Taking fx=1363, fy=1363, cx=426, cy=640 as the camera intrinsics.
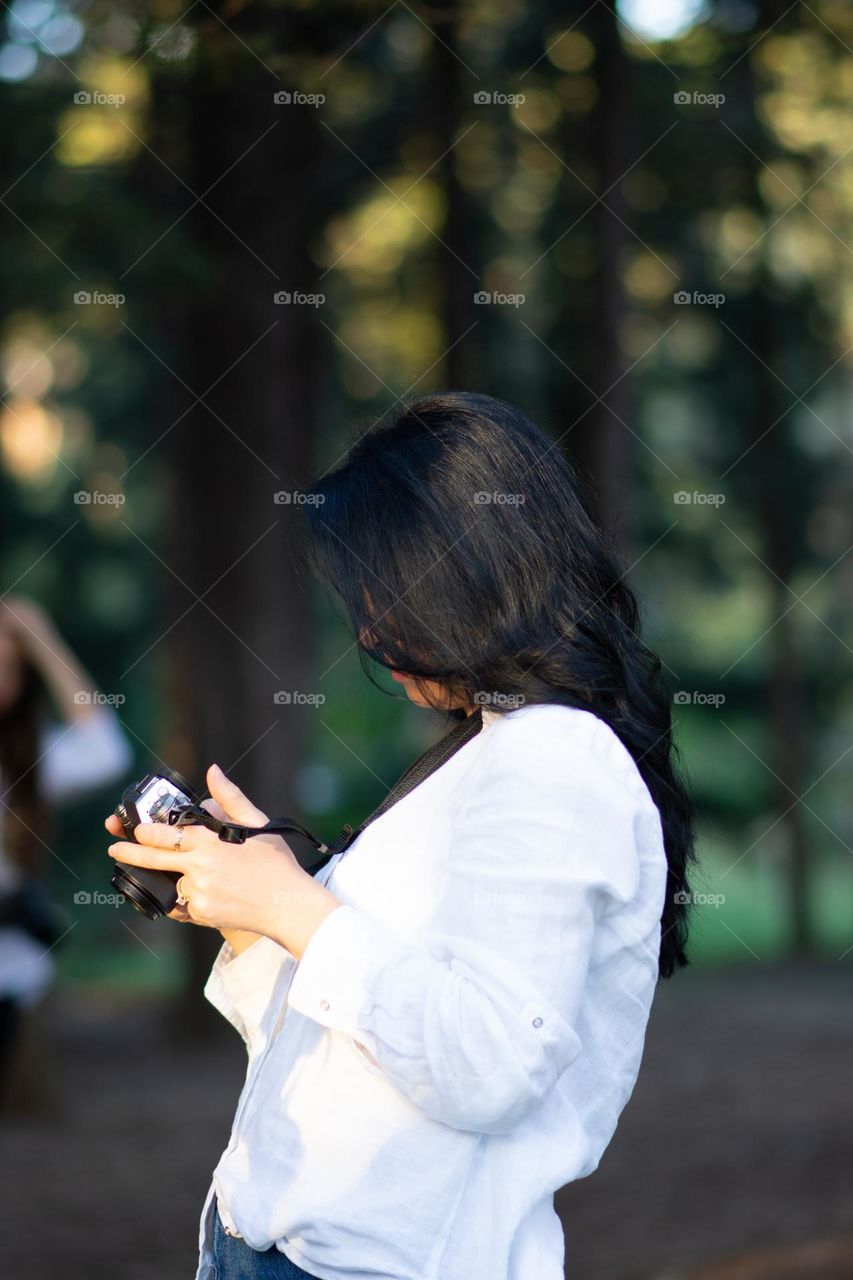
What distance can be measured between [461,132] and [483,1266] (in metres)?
6.29

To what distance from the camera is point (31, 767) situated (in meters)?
3.76

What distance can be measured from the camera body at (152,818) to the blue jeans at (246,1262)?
0.35 m

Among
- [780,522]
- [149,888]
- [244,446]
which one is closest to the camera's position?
[149,888]

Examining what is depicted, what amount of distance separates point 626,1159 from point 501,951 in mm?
5159

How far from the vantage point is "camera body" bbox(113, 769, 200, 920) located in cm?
153

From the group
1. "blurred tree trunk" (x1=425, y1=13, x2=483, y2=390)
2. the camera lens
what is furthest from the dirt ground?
"blurred tree trunk" (x1=425, y1=13, x2=483, y2=390)

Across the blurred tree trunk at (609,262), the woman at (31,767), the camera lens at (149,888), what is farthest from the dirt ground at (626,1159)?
the camera lens at (149,888)

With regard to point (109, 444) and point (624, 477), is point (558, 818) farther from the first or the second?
point (109, 444)

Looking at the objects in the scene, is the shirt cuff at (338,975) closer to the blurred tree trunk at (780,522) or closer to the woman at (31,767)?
the woman at (31,767)

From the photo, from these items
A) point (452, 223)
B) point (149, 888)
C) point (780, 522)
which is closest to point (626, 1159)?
point (452, 223)

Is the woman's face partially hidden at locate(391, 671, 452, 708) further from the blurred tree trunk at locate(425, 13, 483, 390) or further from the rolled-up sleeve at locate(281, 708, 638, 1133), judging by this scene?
the blurred tree trunk at locate(425, 13, 483, 390)

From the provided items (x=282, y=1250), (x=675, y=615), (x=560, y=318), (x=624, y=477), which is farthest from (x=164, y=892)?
(x=675, y=615)

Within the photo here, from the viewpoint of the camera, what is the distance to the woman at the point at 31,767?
3566 millimetres

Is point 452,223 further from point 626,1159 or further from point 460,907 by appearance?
point 460,907
